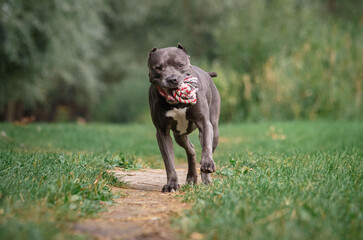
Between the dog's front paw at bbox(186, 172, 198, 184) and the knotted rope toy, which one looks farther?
the dog's front paw at bbox(186, 172, 198, 184)

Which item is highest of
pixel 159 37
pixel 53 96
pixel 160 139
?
pixel 159 37

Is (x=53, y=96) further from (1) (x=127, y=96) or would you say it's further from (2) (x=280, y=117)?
(2) (x=280, y=117)

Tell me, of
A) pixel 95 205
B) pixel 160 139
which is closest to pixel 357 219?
pixel 95 205

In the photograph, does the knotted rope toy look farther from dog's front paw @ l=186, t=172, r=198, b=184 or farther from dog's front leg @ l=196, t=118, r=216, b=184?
dog's front paw @ l=186, t=172, r=198, b=184

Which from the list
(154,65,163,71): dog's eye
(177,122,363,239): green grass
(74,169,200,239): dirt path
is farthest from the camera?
(154,65,163,71): dog's eye

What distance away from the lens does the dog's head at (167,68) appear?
448 cm

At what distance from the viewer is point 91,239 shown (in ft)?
8.47

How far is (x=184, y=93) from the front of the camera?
14.6 feet

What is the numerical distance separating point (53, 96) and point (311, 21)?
534 inches

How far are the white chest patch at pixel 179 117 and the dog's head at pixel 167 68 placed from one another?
0.22 m

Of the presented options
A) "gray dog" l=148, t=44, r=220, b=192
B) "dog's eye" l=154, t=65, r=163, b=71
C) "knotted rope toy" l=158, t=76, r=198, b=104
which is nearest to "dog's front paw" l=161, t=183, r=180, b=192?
"gray dog" l=148, t=44, r=220, b=192

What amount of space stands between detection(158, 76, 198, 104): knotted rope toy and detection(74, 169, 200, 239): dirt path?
3.40 ft

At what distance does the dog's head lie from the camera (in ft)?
14.7

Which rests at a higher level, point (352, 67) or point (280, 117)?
point (352, 67)
